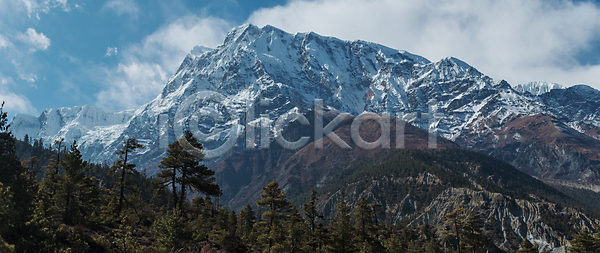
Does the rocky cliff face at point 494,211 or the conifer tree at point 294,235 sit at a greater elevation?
the conifer tree at point 294,235

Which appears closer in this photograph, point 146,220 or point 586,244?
point 146,220

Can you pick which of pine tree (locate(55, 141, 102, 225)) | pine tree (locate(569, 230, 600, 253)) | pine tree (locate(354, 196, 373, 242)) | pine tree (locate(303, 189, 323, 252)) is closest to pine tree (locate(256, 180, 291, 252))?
pine tree (locate(303, 189, 323, 252))

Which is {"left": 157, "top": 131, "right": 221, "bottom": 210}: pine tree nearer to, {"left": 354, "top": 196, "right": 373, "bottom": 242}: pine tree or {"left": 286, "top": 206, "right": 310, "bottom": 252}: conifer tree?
{"left": 286, "top": 206, "right": 310, "bottom": 252}: conifer tree

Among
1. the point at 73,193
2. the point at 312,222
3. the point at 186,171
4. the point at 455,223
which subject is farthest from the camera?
the point at 455,223

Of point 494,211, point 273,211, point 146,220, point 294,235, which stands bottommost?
point 494,211

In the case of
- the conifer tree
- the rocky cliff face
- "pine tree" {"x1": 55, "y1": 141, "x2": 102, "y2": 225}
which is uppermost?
"pine tree" {"x1": 55, "y1": 141, "x2": 102, "y2": 225}

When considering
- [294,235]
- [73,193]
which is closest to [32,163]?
[73,193]

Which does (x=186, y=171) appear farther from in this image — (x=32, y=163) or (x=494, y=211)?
(x=494, y=211)

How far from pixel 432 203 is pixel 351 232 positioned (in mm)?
148646

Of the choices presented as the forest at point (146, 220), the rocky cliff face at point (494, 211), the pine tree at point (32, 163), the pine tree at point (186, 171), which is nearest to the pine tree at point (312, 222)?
the forest at point (146, 220)

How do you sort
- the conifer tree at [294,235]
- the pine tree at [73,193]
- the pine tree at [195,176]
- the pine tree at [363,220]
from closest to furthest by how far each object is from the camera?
the pine tree at [73,193]
the pine tree at [195,176]
the conifer tree at [294,235]
the pine tree at [363,220]

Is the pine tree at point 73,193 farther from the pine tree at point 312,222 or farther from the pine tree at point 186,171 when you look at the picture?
the pine tree at point 312,222

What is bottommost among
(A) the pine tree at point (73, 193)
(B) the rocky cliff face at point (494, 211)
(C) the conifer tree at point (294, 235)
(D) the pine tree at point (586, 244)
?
(B) the rocky cliff face at point (494, 211)

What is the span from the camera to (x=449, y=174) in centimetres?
19562
